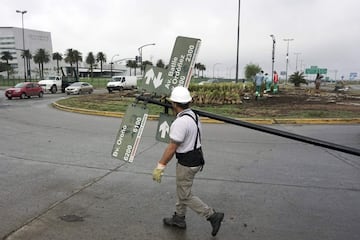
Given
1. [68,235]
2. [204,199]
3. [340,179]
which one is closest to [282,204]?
[204,199]

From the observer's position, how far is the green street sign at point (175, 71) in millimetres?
3902

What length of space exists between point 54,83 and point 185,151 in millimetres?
38902

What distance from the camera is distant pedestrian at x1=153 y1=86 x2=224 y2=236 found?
3572 mm

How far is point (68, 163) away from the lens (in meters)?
6.62

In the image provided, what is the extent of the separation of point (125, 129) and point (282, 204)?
2.40 metres

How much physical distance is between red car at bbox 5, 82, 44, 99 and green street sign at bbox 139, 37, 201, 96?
2751cm

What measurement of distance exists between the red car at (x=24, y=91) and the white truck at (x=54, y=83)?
8.29 meters

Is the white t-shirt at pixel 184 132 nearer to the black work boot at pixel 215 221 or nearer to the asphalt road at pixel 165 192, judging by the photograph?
the black work boot at pixel 215 221

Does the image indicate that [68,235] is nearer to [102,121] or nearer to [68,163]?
[68,163]

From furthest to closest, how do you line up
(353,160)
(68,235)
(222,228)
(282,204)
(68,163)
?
(353,160) < (68,163) < (282,204) < (222,228) < (68,235)

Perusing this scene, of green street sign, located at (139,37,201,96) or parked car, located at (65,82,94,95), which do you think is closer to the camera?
green street sign, located at (139,37,201,96)

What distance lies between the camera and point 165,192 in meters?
5.05

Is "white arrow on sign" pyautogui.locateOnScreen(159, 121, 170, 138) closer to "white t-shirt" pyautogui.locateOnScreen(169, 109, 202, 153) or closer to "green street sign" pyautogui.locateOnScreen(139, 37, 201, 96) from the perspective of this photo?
"green street sign" pyautogui.locateOnScreen(139, 37, 201, 96)

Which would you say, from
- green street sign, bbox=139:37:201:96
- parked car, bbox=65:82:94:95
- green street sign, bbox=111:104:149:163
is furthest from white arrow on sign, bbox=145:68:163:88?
parked car, bbox=65:82:94:95
